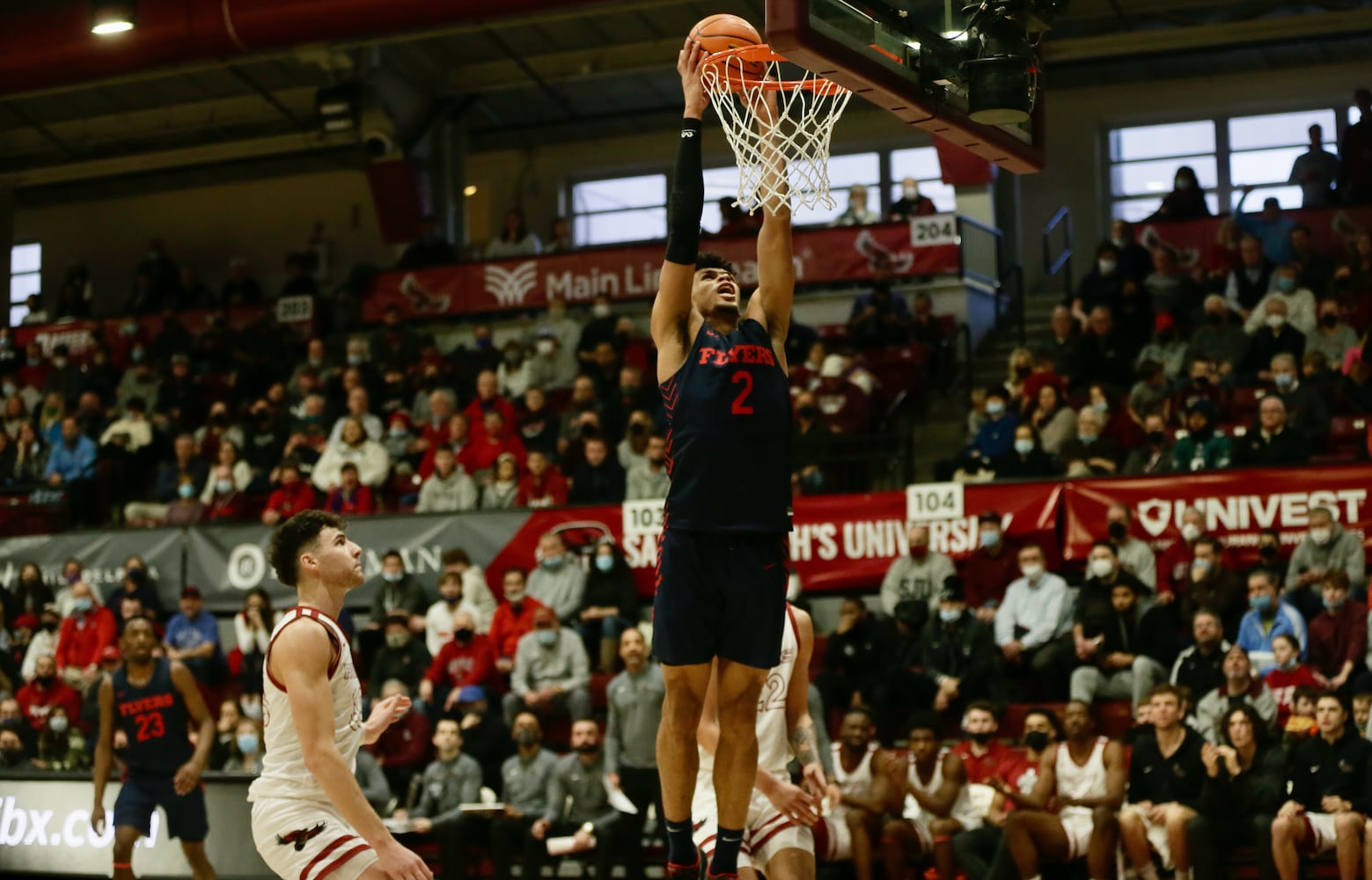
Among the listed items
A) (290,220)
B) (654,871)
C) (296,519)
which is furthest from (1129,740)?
(290,220)

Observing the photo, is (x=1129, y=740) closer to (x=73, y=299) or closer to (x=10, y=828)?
(x=10, y=828)

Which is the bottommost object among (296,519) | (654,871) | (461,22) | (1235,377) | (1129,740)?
(654,871)

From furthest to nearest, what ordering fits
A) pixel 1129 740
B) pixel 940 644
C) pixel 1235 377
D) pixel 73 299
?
pixel 73 299, pixel 1235 377, pixel 940 644, pixel 1129 740

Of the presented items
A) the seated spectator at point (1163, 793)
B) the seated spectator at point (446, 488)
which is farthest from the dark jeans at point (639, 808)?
the seated spectator at point (446, 488)

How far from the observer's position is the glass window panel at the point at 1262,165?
22.3 m

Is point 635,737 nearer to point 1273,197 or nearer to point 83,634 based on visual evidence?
point 83,634

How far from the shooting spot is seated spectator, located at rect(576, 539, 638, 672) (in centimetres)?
1424

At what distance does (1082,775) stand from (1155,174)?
45.1 feet

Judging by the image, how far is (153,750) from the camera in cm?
1116

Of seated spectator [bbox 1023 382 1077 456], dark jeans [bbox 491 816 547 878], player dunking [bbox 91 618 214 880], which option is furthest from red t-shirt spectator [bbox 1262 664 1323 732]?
player dunking [bbox 91 618 214 880]

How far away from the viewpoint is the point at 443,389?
17891mm

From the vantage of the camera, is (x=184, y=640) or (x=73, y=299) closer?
(x=184, y=640)

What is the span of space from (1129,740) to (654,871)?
352 cm

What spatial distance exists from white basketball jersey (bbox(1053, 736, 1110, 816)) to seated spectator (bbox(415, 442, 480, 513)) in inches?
273
